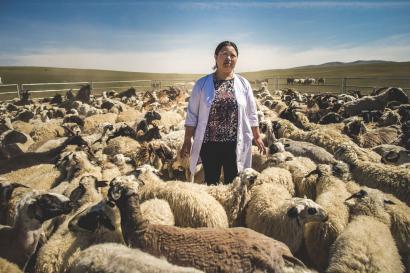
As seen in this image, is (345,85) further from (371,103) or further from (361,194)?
(361,194)

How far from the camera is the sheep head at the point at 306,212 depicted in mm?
3531

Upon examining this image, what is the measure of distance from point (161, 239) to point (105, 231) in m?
0.86

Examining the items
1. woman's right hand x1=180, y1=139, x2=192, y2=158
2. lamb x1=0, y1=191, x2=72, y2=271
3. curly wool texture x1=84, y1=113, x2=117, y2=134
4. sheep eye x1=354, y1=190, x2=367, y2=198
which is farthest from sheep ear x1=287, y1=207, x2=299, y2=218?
curly wool texture x1=84, y1=113, x2=117, y2=134

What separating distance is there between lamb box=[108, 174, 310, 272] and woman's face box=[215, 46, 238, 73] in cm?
190

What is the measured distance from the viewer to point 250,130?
4379 mm

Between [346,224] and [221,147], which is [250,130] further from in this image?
[346,224]

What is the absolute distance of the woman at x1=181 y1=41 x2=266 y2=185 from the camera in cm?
409

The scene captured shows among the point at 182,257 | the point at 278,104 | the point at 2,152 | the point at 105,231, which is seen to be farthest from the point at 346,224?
the point at 278,104

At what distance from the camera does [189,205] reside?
3947 millimetres

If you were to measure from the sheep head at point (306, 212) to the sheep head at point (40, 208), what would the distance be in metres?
2.63

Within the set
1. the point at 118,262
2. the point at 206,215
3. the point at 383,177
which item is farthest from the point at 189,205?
the point at 383,177

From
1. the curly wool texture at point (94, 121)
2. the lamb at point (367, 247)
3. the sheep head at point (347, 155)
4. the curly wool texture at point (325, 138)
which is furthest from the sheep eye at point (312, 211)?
the curly wool texture at point (94, 121)

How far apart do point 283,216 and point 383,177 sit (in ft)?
7.40

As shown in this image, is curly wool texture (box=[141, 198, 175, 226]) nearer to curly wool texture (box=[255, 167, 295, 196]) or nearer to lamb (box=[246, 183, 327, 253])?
lamb (box=[246, 183, 327, 253])
